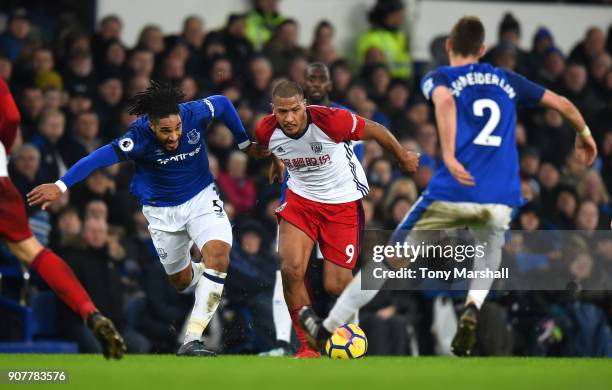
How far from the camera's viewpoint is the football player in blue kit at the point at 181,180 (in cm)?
1011

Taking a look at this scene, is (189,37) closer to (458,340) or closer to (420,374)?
(458,340)

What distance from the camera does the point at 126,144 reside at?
10094mm

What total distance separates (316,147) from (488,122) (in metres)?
1.37

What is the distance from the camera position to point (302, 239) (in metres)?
10.6

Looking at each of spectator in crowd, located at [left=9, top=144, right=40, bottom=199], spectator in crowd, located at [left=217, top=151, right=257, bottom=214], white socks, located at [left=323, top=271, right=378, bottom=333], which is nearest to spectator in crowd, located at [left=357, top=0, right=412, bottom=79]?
spectator in crowd, located at [left=217, top=151, right=257, bottom=214]

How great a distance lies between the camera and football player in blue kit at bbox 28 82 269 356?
10109mm

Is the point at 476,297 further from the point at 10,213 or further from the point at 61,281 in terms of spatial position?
the point at 10,213

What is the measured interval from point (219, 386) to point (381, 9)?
37.0ft

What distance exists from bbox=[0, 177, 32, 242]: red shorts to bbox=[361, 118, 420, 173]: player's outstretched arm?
315 cm

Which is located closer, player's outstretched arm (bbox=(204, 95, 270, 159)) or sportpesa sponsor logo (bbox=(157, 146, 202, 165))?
sportpesa sponsor logo (bbox=(157, 146, 202, 165))

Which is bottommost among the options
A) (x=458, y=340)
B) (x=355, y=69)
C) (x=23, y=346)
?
(x=23, y=346)

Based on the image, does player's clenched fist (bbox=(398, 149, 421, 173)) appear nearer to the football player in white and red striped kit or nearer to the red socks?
the football player in white and red striped kit

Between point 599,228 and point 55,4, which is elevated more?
point 55,4

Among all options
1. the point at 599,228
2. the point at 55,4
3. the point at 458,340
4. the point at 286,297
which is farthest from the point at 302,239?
the point at 55,4
